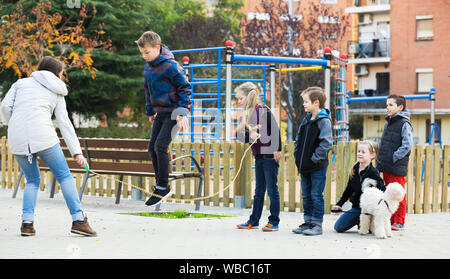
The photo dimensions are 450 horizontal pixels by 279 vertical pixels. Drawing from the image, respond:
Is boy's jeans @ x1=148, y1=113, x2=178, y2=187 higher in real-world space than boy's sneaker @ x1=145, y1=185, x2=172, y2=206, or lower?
higher

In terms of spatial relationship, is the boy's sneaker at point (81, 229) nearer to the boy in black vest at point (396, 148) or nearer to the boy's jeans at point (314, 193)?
the boy's jeans at point (314, 193)

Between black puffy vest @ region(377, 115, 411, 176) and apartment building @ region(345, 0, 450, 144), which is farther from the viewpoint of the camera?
apartment building @ region(345, 0, 450, 144)

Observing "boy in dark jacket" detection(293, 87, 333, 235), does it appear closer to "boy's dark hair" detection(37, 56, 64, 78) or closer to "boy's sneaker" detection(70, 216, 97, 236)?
"boy's sneaker" detection(70, 216, 97, 236)

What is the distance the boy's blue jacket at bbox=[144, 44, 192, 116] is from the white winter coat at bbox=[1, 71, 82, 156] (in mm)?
1036

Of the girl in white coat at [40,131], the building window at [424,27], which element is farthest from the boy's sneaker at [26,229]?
the building window at [424,27]

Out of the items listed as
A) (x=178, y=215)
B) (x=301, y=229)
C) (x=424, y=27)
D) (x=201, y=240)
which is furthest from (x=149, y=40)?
(x=424, y=27)

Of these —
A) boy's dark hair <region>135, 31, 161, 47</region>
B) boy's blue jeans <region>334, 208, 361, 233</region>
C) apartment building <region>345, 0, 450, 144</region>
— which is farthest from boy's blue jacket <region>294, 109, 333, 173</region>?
apartment building <region>345, 0, 450, 144</region>

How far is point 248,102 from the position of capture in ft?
28.9

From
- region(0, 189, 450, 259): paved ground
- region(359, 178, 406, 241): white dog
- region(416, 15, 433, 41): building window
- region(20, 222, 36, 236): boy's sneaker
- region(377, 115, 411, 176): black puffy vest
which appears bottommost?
region(0, 189, 450, 259): paved ground

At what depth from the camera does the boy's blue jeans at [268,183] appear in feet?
28.7

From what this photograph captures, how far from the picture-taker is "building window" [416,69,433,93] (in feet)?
148

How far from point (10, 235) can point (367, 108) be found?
137ft

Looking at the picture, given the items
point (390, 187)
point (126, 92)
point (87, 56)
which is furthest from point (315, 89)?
point (126, 92)

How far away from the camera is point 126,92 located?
34344 mm
